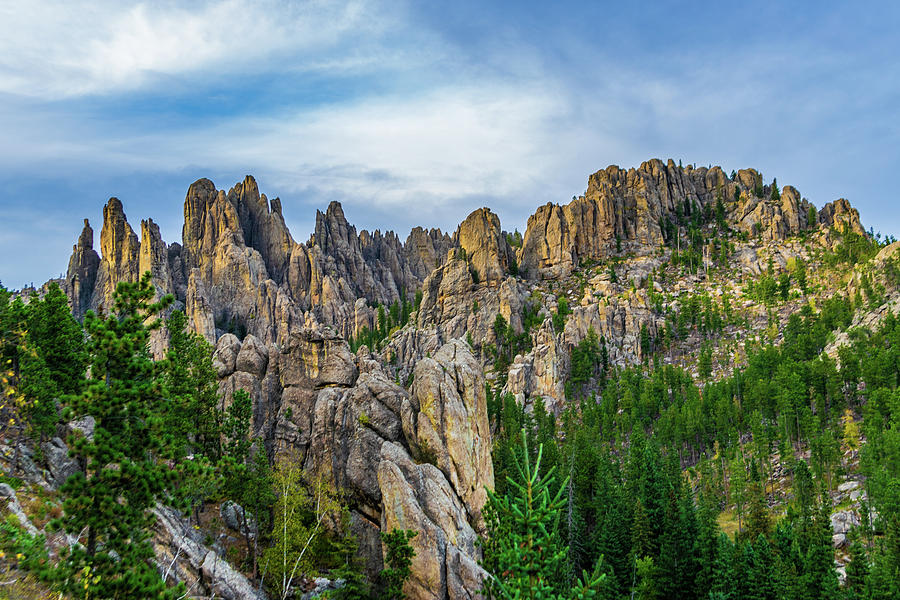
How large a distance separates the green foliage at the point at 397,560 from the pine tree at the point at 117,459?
1969 centimetres

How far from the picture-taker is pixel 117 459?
19062 mm

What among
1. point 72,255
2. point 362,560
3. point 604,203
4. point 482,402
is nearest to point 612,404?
point 482,402

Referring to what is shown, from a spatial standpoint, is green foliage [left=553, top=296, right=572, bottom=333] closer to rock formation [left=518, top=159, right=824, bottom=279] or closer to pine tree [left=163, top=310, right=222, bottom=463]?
rock formation [left=518, top=159, right=824, bottom=279]

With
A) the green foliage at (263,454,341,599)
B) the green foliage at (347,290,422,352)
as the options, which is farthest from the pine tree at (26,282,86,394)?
the green foliage at (347,290,422,352)

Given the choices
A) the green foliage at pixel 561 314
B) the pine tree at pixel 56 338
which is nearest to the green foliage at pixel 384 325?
the green foliage at pixel 561 314

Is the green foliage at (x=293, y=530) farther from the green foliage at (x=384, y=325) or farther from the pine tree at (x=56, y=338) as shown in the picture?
the green foliage at (x=384, y=325)

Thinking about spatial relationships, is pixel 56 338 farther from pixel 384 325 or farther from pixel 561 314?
pixel 384 325

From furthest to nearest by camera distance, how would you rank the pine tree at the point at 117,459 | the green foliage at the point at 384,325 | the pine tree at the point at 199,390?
the green foliage at the point at 384,325 < the pine tree at the point at 199,390 < the pine tree at the point at 117,459

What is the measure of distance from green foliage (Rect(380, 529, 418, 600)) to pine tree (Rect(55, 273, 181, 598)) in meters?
19.7

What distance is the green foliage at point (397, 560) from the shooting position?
36.3 metres

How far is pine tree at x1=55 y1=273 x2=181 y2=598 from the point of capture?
720 inches

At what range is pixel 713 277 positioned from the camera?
163000mm

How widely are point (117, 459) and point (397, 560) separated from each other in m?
23.4

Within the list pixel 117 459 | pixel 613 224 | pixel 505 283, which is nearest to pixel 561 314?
pixel 505 283
